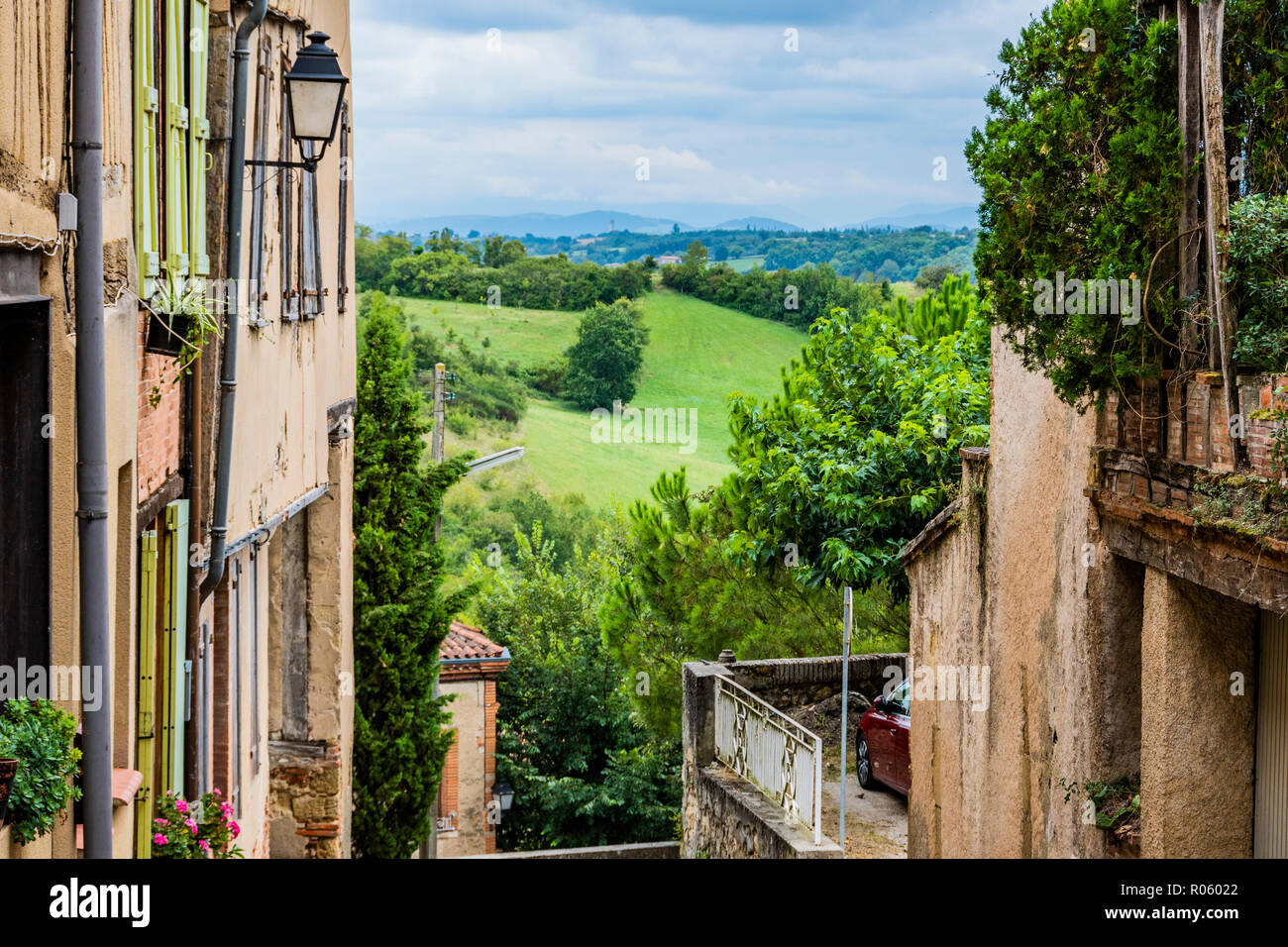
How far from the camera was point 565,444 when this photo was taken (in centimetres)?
6912

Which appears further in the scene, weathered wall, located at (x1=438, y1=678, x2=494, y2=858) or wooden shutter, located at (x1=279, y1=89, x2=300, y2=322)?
weathered wall, located at (x1=438, y1=678, x2=494, y2=858)

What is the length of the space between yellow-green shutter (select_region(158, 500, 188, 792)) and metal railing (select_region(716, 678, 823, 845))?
18.2ft

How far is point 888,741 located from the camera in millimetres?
13914

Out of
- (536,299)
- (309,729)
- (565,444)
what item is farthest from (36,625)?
(536,299)

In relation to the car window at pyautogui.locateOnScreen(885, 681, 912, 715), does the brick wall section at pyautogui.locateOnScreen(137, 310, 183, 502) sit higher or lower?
higher

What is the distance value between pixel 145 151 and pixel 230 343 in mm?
1658

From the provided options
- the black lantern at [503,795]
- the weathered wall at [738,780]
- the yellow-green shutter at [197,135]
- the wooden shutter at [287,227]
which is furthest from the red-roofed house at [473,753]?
the yellow-green shutter at [197,135]

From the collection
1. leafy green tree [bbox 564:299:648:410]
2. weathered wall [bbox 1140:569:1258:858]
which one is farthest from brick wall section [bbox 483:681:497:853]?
leafy green tree [bbox 564:299:648:410]

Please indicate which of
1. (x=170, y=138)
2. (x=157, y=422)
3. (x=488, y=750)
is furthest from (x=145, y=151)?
(x=488, y=750)

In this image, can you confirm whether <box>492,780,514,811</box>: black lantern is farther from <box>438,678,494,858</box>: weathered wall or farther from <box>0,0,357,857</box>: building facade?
<box>0,0,357,857</box>: building facade

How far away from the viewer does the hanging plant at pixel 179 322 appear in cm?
603

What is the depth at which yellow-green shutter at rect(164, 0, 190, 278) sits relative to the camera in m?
6.16

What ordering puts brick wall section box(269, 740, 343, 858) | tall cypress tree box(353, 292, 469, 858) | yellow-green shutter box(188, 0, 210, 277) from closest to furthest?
yellow-green shutter box(188, 0, 210, 277)
brick wall section box(269, 740, 343, 858)
tall cypress tree box(353, 292, 469, 858)
